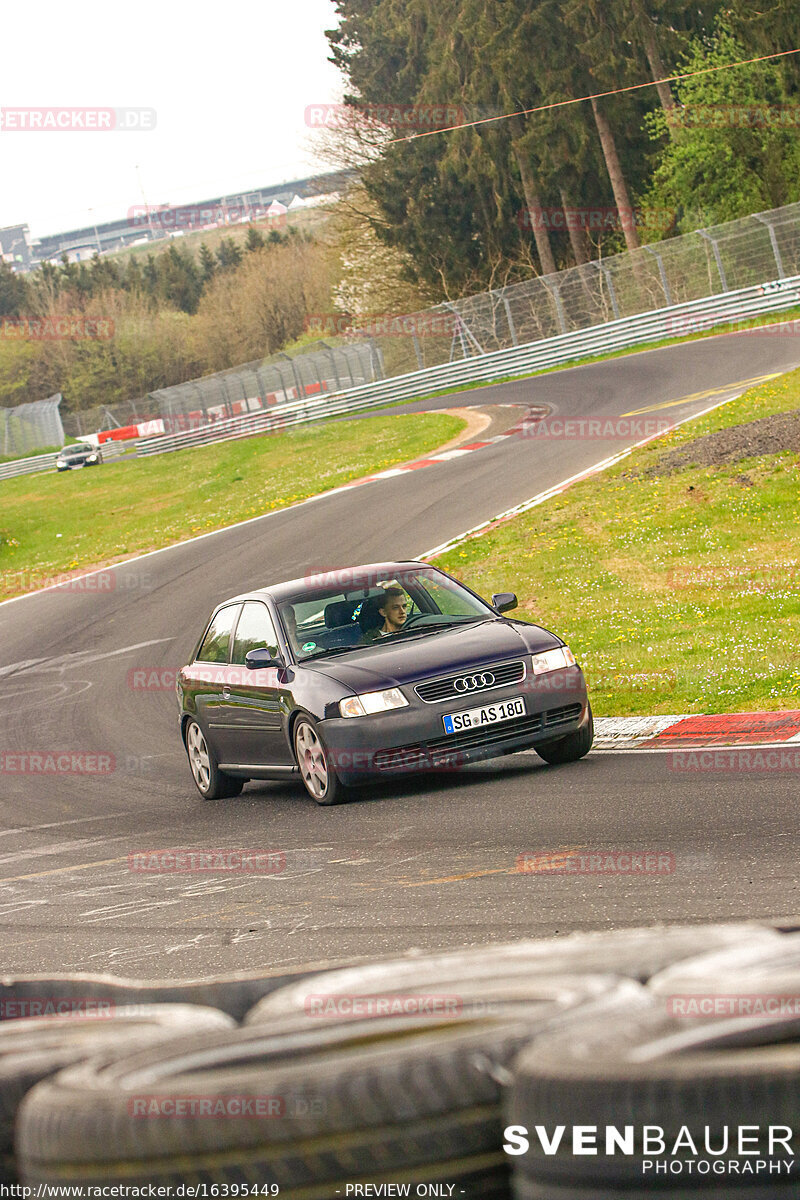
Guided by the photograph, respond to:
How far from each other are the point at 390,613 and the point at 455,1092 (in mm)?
7923

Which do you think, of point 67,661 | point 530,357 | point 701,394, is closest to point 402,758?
point 67,661

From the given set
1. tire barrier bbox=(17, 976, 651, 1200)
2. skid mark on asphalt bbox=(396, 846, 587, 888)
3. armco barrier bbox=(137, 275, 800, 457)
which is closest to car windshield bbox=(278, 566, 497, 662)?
skid mark on asphalt bbox=(396, 846, 587, 888)

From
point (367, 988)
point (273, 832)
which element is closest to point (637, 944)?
point (367, 988)

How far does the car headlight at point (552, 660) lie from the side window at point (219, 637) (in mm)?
2825

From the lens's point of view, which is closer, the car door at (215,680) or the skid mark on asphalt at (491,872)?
the skid mark on asphalt at (491,872)

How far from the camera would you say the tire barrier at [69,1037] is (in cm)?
256

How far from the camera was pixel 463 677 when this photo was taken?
899 centimetres

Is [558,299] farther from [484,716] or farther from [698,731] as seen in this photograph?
[484,716]

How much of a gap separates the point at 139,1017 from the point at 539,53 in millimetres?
51797

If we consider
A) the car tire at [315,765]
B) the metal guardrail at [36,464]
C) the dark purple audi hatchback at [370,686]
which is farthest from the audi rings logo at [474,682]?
the metal guardrail at [36,464]

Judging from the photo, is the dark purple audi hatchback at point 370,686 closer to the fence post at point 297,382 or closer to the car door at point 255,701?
the car door at point 255,701

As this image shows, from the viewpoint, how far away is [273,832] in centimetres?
872

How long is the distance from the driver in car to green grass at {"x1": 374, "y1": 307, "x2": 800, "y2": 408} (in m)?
31.0

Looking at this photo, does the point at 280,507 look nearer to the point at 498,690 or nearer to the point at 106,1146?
the point at 498,690
